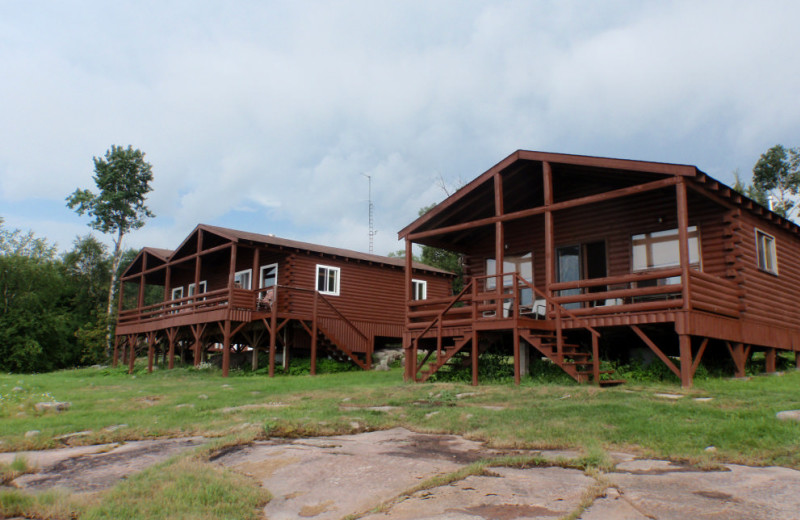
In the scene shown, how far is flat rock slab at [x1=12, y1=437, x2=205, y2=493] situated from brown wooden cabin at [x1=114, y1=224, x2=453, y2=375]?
13.3m

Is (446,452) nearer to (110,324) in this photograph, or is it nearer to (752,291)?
(752,291)

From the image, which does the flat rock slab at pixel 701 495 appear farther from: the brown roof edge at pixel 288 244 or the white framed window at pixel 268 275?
the white framed window at pixel 268 275

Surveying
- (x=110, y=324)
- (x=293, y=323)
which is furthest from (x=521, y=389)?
(x=110, y=324)

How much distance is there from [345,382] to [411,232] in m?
4.68

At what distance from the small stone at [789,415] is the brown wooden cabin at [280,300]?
16.4 meters

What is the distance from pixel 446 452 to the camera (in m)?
8.35

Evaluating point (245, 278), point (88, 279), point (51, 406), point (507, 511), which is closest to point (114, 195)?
point (88, 279)

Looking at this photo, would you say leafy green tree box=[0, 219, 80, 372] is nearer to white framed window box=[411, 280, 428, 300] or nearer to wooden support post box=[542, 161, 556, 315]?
white framed window box=[411, 280, 428, 300]

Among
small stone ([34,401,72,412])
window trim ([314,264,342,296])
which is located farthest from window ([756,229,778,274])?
small stone ([34,401,72,412])

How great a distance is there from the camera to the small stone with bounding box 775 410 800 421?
8586 millimetres

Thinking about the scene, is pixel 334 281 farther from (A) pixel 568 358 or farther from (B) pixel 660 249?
(B) pixel 660 249

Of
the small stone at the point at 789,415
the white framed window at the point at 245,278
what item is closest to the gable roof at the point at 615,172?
the small stone at the point at 789,415

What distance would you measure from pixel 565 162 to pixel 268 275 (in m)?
15.0

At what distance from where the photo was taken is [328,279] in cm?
2675
